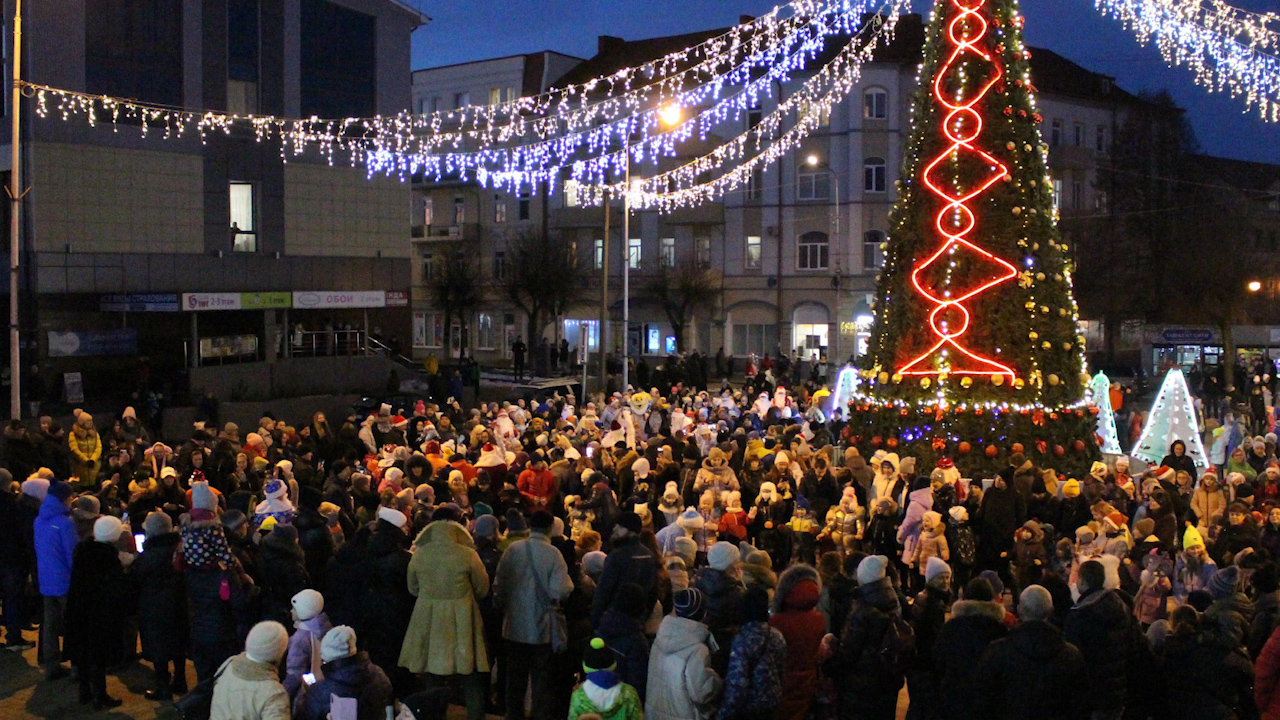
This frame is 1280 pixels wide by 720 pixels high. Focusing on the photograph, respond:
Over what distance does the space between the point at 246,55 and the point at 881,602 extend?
30.6m

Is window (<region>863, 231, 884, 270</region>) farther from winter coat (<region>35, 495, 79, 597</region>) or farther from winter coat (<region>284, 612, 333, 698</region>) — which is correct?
winter coat (<region>284, 612, 333, 698</region>)

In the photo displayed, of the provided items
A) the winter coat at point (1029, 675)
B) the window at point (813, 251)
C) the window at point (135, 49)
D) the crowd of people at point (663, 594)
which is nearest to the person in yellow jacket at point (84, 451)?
the crowd of people at point (663, 594)

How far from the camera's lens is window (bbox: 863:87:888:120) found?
45.4m

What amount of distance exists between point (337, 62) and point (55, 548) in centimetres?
2858

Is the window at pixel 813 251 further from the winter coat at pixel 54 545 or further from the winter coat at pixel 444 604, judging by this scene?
the winter coat at pixel 444 604

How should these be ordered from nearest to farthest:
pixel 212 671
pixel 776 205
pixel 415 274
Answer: pixel 212 671
pixel 776 205
pixel 415 274

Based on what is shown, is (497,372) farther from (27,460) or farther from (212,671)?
(212,671)

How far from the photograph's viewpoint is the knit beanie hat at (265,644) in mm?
5949

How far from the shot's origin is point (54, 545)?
9172mm

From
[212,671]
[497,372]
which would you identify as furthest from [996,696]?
[497,372]

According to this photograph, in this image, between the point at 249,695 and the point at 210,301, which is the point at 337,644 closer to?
the point at 249,695

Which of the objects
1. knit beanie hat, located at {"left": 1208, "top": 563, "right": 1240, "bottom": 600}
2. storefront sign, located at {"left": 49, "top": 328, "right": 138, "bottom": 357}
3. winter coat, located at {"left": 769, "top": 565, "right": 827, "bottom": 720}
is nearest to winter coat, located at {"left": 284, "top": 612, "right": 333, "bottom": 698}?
winter coat, located at {"left": 769, "top": 565, "right": 827, "bottom": 720}

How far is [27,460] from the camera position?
15.1m

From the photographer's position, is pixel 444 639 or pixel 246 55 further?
pixel 246 55
